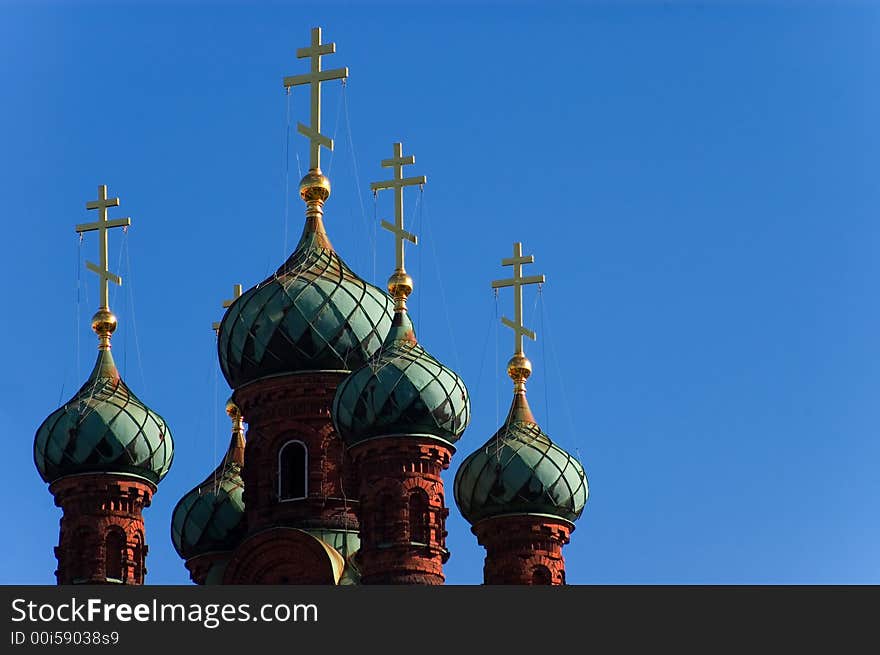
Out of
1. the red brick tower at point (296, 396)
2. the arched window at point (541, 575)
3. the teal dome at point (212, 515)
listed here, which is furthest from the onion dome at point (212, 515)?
the arched window at point (541, 575)

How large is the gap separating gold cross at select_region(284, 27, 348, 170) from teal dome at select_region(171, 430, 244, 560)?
4.46m

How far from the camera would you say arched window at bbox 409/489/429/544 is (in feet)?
114

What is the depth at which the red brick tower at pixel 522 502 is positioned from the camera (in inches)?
1484

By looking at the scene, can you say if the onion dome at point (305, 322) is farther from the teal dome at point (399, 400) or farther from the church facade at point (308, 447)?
the teal dome at point (399, 400)

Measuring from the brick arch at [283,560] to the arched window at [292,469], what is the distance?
0.82 m

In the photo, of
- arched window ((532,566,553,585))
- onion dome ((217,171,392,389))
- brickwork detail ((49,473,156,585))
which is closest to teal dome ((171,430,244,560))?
brickwork detail ((49,473,156,585))

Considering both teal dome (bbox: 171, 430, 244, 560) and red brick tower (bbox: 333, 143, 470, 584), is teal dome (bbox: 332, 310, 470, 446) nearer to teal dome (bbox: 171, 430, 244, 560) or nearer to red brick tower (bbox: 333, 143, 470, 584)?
red brick tower (bbox: 333, 143, 470, 584)

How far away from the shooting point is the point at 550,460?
124 feet

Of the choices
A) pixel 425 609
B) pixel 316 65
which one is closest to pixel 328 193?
pixel 316 65

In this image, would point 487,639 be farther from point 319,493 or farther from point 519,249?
point 519,249

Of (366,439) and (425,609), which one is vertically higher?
(366,439)

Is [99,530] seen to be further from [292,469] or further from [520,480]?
[520,480]

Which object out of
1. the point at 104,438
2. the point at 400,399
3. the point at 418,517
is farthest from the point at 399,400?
the point at 104,438

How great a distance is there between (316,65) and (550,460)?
5774 millimetres
